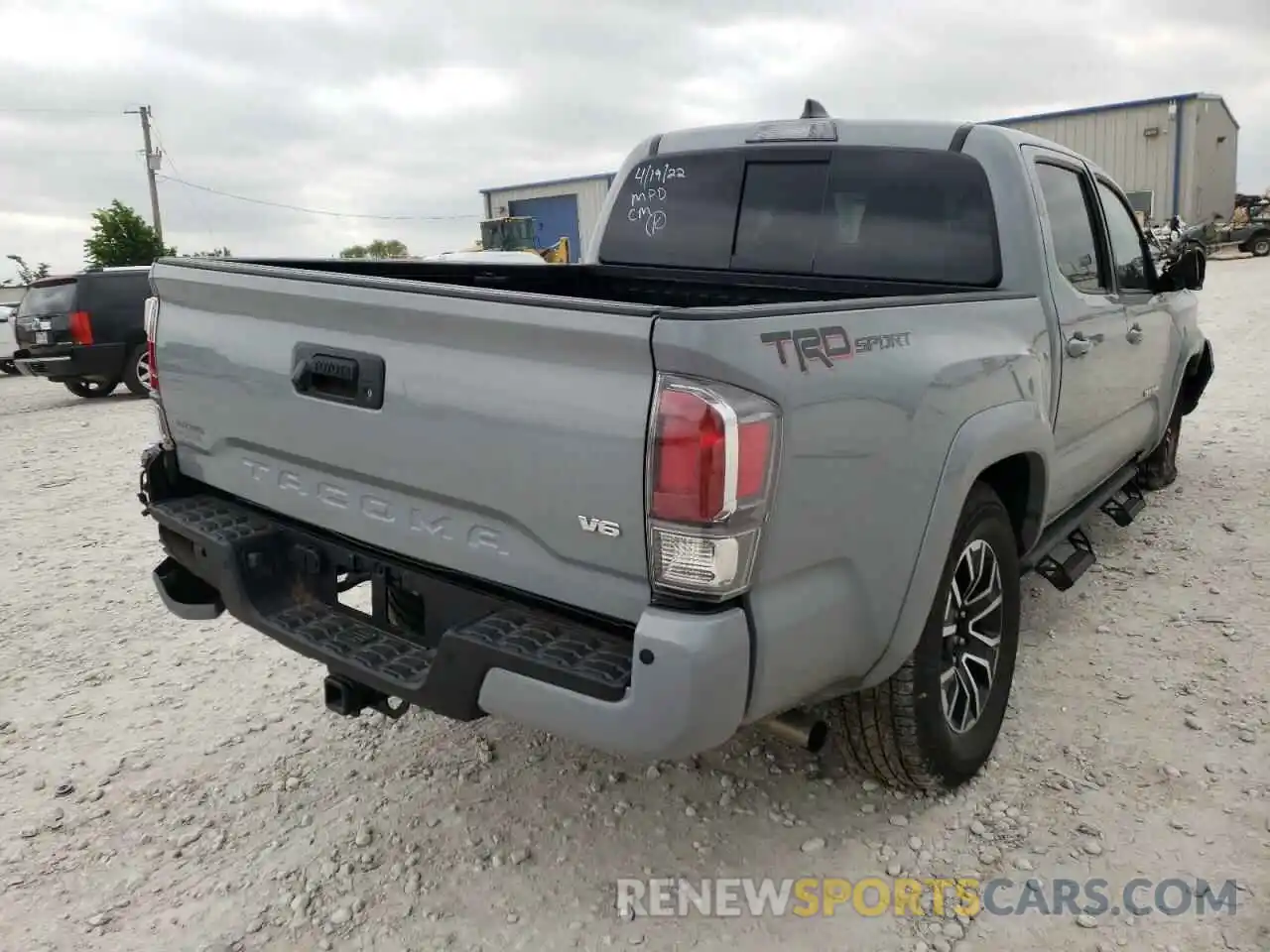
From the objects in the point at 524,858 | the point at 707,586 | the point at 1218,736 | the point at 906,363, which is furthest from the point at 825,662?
the point at 1218,736

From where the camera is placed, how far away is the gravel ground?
8.15ft

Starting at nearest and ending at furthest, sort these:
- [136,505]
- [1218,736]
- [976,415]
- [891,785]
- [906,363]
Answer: [906,363], [976,415], [891,785], [1218,736], [136,505]

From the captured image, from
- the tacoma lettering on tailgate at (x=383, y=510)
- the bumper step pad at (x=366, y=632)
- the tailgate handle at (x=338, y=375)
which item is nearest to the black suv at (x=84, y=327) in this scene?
the bumper step pad at (x=366, y=632)

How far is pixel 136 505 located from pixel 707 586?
20.2 feet

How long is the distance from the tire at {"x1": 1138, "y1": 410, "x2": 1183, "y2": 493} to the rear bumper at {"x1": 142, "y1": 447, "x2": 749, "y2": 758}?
4.52m

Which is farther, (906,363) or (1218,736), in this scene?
(1218,736)

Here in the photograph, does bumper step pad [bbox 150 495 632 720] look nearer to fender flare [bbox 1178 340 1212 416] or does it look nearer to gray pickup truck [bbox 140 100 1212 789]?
gray pickup truck [bbox 140 100 1212 789]

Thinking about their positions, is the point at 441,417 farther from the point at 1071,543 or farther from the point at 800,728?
the point at 1071,543

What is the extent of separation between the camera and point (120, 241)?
3641 cm

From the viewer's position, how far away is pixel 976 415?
270cm

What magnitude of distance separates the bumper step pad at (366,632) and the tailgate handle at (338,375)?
17.1 inches

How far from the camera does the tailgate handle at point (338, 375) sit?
238 centimetres

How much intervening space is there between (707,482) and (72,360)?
1237 centimetres

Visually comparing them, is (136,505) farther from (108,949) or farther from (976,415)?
(976,415)
